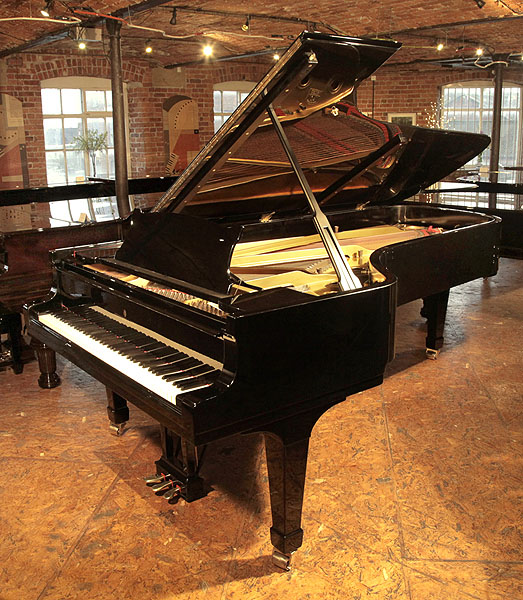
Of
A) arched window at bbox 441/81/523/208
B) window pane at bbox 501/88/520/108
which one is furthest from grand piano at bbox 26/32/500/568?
window pane at bbox 501/88/520/108

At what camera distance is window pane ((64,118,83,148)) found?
10.6 meters

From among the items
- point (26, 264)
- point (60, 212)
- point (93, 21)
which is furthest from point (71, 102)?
point (26, 264)

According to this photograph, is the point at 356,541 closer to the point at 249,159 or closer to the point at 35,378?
the point at 249,159

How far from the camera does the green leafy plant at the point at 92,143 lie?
35.3 ft

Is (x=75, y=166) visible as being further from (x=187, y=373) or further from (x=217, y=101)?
(x=187, y=373)

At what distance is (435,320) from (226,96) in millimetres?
9114

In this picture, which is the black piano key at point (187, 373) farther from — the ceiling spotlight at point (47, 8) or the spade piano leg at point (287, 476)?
the ceiling spotlight at point (47, 8)

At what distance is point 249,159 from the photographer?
3404mm

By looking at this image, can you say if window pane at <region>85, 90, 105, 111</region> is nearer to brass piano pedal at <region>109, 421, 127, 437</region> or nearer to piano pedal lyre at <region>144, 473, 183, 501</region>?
brass piano pedal at <region>109, 421, 127, 437</region>

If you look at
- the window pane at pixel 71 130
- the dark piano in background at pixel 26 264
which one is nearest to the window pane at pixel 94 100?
the window pane at pixel 71 130

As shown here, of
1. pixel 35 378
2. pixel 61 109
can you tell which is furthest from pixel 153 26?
pixel 35 378

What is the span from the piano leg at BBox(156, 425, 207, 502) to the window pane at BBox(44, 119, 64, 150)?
8.61 metres

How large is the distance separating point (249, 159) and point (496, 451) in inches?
73.9

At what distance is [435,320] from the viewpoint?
434cm
